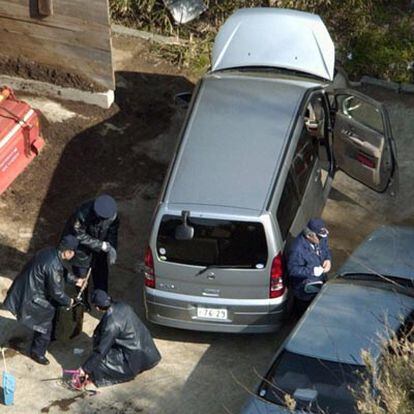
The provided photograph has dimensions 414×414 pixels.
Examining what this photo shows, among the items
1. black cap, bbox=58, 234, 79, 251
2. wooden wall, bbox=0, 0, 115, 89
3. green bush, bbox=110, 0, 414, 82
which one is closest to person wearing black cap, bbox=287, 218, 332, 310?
black cap, bbox=58, 234, 79, 251

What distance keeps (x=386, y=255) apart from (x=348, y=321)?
5.33 ft

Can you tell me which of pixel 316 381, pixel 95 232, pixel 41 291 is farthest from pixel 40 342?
pixel 316 381

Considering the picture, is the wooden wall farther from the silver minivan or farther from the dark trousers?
the dark trousers

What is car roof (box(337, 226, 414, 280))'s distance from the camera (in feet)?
38.4

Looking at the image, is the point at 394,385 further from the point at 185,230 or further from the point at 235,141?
the point at 235,141

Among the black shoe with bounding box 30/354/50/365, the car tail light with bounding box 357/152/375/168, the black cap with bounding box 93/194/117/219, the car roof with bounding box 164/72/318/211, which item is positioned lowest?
the black shoe with bounding box 30/354/50/365

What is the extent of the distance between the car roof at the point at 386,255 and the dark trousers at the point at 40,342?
125 inches

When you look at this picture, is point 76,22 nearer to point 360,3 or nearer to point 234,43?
point 234,43

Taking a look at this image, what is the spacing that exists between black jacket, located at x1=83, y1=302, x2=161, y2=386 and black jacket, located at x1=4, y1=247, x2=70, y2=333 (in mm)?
637

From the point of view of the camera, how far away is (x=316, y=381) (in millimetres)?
10109

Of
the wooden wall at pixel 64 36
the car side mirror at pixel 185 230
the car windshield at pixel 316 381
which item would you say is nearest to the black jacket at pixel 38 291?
the car side mirror at pixel 185 230

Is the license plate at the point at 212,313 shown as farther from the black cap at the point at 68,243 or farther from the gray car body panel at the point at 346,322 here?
the black cap at the point at 68,243

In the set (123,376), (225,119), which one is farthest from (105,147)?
(123,376)

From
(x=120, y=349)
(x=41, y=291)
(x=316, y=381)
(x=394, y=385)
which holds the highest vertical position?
(x=394, y=385)
